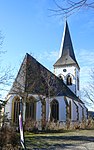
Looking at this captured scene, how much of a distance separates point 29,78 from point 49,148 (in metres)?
20.0

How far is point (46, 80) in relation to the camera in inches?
1356

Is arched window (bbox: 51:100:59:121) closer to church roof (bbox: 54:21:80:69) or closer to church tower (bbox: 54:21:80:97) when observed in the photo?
church tower (bbox: 54:21:80:97)

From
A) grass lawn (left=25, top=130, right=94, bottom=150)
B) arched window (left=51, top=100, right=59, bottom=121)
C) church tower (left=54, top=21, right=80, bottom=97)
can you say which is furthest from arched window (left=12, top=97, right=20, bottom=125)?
grass lawn (left=25, top=130, right=94, bottom=150)

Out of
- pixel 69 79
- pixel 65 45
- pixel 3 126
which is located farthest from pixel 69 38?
pixel 3 126

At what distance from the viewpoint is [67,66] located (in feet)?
156

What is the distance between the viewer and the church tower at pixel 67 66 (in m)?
46.8

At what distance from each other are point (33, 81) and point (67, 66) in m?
17.4

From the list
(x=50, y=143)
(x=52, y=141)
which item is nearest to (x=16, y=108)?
(x=52, y=141)

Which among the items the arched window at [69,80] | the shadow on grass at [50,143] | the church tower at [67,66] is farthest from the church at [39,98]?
the shadow on grass at [50,143]

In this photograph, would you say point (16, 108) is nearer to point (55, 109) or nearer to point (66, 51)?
point (55, 109)

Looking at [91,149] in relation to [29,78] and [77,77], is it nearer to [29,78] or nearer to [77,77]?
[29,78]

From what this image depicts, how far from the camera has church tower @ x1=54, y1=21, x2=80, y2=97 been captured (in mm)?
46750

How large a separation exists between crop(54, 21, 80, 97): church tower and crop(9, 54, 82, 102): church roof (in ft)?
27.5

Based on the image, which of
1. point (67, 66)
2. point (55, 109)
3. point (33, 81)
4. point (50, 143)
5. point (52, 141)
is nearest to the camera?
point (50, 143)
